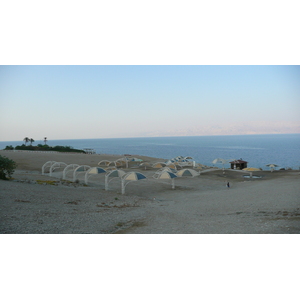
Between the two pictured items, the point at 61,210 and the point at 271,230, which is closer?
the point at 271,230

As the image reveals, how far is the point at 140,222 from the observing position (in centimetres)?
882

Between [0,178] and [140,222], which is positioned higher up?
[0,178]

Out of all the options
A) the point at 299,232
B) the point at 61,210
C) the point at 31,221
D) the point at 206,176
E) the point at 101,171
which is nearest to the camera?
the point at 299,232

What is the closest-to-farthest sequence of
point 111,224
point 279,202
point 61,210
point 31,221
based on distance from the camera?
point 31,221 < point 111,224 < point 61,210 < point 279,202

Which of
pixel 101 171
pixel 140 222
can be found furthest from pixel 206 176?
pixel 140 222

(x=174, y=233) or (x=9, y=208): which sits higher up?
(x=9, y=208)

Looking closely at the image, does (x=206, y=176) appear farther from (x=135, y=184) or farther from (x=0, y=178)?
(x=0, y=178)

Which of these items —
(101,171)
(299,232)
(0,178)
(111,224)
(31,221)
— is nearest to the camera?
(299,232)

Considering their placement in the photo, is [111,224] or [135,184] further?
[135,184]

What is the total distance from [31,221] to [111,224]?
2.77 m

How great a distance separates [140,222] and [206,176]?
19352 millimetres

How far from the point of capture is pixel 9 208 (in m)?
8.80

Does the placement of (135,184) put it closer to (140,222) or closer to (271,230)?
(140,222)

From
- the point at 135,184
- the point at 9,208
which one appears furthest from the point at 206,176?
the point at 9,208
